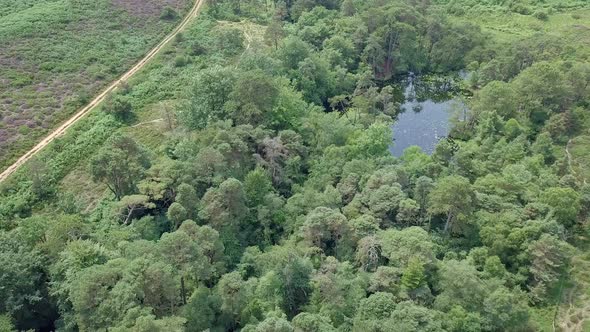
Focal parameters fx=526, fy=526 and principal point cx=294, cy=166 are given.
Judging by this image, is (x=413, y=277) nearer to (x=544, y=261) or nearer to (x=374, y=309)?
(x=374, y=309)

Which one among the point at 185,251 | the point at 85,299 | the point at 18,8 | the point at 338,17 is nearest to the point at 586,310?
the point at 185,251

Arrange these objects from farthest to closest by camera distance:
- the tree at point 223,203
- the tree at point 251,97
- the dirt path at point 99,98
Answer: the tree at point 251,97, the dirt path at point 99,98, the tree at point 223,203

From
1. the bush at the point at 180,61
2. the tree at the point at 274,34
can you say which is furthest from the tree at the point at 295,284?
the tree at the point at 274,34

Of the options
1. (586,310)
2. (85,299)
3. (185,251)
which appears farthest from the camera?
(586,310)

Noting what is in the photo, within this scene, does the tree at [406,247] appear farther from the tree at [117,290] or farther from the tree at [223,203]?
the tree at [117,290]

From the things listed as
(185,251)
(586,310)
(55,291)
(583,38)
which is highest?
(583,38)

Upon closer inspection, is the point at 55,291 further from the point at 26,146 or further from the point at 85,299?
the point at 26,146
